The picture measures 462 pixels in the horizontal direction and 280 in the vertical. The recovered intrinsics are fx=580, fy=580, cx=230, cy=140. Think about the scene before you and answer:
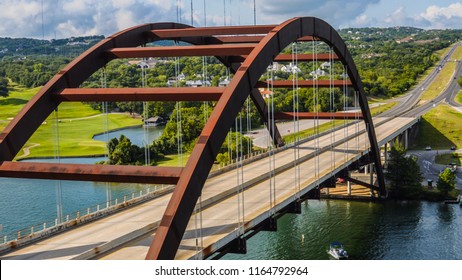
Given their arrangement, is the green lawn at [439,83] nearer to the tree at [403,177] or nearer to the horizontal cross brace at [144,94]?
the tree at [403,177]

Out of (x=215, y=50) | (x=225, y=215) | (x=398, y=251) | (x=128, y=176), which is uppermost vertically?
(x=215, y=50)

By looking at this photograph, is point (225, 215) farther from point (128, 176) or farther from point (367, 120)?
point (367, 120)

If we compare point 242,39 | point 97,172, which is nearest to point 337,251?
point 242,39

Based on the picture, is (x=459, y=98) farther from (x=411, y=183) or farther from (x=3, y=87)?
(x=3, y=87)

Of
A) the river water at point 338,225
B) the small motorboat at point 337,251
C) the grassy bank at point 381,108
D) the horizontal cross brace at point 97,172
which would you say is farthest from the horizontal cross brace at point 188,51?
the grassy bank at point 381,108

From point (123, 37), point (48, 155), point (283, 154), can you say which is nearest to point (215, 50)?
point (123, 37)

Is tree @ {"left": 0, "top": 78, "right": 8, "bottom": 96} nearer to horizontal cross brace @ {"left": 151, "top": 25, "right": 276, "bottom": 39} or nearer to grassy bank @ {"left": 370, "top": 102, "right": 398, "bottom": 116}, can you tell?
grassy bank @ {"left": 370, "top": 102, "right": 398, "bottom": 116}
